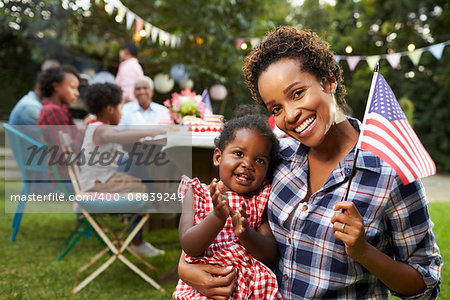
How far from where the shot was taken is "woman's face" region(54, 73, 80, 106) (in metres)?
4.94

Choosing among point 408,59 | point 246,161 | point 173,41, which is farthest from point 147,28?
point 408,59

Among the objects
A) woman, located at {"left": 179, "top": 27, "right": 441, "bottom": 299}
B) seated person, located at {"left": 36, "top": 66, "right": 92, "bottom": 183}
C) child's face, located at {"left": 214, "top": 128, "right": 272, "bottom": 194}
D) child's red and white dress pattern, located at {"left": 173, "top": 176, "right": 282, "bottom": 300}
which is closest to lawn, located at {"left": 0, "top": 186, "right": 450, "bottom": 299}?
seated person, located at {"left": 36, "top": 66, "right": 92, "bottom": 183}

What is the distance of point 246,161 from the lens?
5.44 ft

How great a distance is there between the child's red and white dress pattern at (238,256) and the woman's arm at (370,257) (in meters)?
0.40

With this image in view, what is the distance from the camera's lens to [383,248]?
1.34 meters

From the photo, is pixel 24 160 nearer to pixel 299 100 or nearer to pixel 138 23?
pixel 138 23

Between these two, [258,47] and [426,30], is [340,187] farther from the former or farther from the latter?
[426,30]

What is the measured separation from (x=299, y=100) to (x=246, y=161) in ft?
1.36

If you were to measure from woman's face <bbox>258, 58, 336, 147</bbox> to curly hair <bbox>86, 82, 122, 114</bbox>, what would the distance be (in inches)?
111

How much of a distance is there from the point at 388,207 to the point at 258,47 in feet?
2.25

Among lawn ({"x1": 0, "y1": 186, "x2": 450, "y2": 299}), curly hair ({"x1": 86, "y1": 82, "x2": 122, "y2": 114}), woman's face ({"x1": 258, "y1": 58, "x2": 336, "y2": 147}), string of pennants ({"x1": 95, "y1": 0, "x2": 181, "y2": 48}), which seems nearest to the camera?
woman's face ({"x1": 258, "y1": 58, "x2": 336, "y2": 147})

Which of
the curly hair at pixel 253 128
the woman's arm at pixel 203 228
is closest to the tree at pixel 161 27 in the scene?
the curly hair at pixel 253 128

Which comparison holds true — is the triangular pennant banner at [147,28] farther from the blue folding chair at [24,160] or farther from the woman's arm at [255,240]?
the woman's arm at [255,240]

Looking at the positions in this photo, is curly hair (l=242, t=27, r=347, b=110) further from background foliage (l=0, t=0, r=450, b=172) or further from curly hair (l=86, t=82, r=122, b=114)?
background foliage (l=0, t=0, r=450, b=172)
